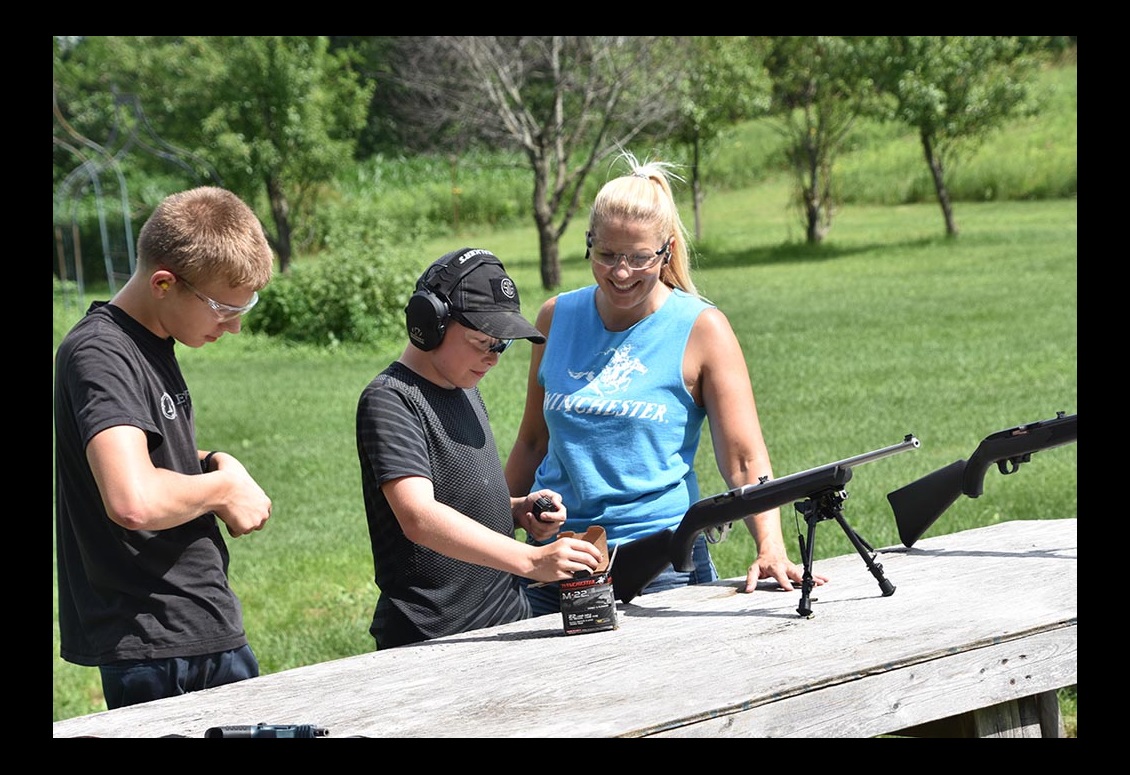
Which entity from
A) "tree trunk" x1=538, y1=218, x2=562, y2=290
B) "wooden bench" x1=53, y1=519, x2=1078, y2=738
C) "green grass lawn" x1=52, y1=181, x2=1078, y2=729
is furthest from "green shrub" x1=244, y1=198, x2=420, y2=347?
"wooden bench" x1=53, y1=519, x2=1078, y2=738

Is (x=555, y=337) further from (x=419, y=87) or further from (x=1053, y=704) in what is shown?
(x=419, y=87)

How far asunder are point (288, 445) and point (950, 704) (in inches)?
370

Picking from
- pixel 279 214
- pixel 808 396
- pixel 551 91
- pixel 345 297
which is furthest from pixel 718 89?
pixel 808 396

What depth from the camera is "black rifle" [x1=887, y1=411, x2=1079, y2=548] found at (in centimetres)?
371

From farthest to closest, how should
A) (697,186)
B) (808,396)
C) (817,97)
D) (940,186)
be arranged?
1. (697,186)
2. (817,97)
3. (940,186)
4. (808,396)

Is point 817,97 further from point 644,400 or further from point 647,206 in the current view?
point 644,400

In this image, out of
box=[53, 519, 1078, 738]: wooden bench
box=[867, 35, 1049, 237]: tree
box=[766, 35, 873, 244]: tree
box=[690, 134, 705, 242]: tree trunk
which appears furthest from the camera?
box=[690, 134, 705, 242]: tree trunk

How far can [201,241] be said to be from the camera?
2979 mm

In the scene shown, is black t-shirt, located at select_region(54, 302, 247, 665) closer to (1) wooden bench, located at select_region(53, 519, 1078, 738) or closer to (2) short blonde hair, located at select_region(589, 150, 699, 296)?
(1) wooden bench, located at select_region(53, 519, 1078, 738)

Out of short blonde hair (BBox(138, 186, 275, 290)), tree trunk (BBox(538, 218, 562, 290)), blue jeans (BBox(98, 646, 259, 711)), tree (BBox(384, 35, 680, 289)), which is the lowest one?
blue jeans (BBox(98, 646, 259, 711))

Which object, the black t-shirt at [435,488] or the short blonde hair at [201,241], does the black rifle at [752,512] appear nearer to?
the black t-shirt at [435,488]

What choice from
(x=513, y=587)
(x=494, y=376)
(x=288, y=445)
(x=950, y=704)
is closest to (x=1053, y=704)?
(x=950, y=704)

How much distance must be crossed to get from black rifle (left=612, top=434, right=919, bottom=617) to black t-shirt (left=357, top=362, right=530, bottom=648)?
35cm

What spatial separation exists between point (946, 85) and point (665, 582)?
27.6 m
